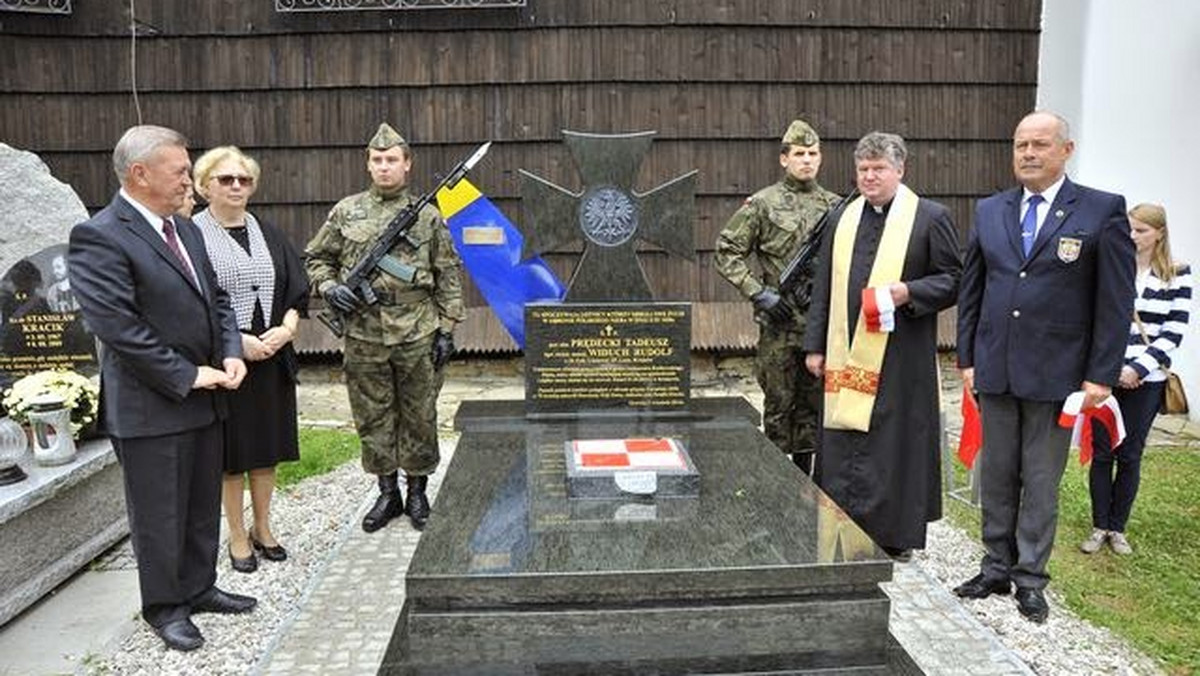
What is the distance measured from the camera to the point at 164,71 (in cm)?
762

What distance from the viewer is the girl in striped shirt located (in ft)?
13.9

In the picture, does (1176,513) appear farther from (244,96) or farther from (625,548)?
(244,96)

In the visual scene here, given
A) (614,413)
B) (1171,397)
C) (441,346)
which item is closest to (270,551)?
(441,346)

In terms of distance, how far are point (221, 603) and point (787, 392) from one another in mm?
2937

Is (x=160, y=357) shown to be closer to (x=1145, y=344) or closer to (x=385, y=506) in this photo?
(x=385, y=506)

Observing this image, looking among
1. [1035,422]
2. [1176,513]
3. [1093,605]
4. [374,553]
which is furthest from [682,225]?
[1176,513]

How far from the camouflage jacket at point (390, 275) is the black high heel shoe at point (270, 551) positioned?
3.67ft

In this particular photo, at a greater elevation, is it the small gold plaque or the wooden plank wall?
the wooden plank wall

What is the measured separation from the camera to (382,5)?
7.45 meters

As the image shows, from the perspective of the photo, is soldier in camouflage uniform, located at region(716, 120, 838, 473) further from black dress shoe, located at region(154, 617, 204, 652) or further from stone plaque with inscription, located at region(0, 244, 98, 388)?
stone plaque with inscription, located at region(0, 244, 98, 388)

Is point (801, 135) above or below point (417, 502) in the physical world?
above

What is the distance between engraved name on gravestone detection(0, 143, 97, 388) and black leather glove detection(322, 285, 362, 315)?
52.1 inches

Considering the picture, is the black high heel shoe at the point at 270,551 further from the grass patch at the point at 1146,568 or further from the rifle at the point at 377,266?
the grass patch at the point at 1146,568

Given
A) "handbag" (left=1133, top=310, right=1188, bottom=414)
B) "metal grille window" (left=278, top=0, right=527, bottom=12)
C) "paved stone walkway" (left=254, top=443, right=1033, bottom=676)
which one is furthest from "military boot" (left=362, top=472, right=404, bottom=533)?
"metal grille window" (left=278, top=0, right=527, bottom=12)
